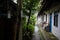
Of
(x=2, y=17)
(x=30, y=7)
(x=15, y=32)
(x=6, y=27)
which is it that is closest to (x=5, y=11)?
(x=2, y=17)

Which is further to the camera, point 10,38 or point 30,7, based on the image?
point 30,7

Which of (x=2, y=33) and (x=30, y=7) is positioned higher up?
(x=30, y=7)

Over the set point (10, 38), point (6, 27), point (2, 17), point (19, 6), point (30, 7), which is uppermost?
point (30, 7)

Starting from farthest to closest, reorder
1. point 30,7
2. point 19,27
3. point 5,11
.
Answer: point 30,7 < point 5,11 < point 19,27

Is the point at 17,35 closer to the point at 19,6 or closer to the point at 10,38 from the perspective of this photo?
the point at 10,38

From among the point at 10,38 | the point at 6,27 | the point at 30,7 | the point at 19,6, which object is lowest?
the point at 10,38

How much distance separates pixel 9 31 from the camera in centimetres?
506

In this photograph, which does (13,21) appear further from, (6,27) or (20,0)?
(20,0)

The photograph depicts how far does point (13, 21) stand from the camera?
503 cm

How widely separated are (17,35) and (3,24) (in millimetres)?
754

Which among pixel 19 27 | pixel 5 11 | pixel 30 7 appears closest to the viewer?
pixel 19 27

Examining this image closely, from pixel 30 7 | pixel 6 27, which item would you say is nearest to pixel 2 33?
pixel 6 27

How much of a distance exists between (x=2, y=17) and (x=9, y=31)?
67cm

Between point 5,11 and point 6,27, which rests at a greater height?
point 5,11
